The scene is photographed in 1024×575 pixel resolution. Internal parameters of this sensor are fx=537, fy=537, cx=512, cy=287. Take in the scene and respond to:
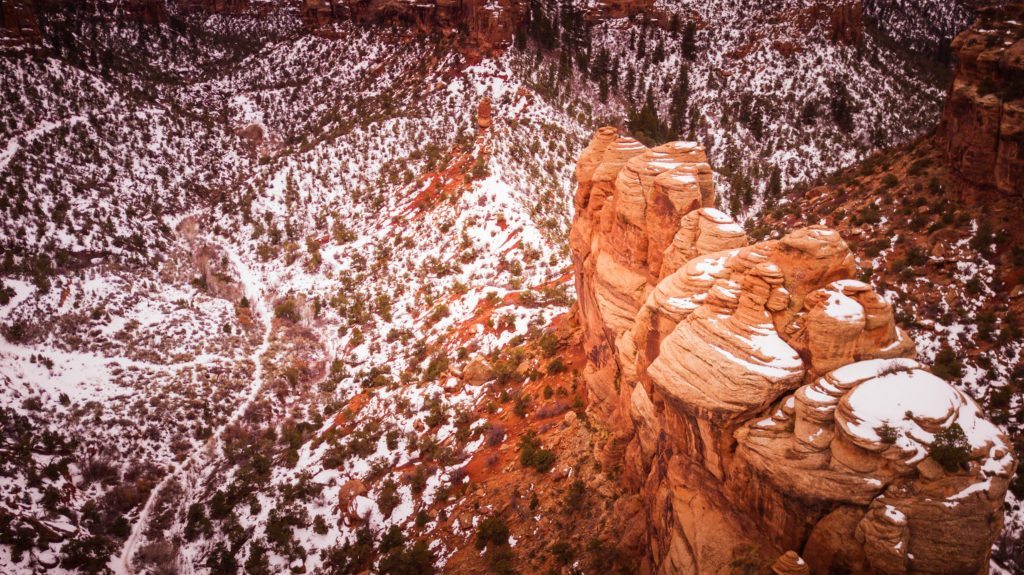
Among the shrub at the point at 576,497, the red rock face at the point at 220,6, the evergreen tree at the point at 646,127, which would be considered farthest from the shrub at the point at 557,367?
the red rock face at the point at 220,6

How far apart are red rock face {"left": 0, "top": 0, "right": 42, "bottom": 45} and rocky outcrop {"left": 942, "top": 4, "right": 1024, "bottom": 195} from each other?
88371mm

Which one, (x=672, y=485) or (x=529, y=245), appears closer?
(x=672, y=485)

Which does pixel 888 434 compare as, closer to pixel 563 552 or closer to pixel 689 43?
pixel 563 552

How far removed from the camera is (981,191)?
88.9ft

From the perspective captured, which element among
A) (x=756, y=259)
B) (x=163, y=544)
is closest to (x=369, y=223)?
(x=163, y=544)

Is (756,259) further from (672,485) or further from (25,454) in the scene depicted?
(25,454)

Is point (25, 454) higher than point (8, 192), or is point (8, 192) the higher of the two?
point (8, 192)

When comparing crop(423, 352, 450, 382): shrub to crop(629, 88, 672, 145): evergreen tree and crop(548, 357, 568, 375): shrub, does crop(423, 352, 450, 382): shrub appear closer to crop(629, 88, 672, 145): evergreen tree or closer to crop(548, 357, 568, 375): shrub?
crop(548, 357, 568, 375): shrub

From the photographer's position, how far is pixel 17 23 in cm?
6238

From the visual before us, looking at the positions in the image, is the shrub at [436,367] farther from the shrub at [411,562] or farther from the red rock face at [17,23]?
the red rock face at [17,23]

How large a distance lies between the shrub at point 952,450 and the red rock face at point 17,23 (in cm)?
8824

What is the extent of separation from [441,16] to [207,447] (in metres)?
62.1

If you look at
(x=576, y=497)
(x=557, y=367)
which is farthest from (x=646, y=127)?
(x=576, y=497)

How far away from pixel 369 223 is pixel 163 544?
33560mm
